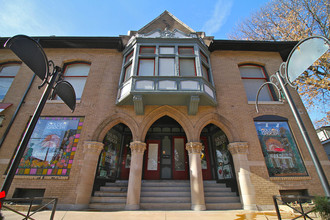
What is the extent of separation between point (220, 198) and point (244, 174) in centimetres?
148

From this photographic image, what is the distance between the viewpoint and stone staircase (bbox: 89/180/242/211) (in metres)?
6.34

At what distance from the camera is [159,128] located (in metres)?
10.2

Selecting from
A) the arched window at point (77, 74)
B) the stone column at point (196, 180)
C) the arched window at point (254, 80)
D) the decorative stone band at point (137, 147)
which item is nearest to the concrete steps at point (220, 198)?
the stone column at point (196, 180)

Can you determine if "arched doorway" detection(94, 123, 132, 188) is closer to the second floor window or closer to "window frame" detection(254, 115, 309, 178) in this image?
the second floor window

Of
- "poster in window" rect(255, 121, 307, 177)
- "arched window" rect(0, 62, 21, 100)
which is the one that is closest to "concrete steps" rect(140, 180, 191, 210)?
"poster in window" rect(255, 121, 307, 177)

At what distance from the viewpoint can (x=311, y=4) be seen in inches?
400

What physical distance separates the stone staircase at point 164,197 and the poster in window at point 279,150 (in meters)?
2.30

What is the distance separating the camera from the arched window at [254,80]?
30.2 ft

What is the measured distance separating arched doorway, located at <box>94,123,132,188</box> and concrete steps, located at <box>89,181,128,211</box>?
1.82 feet

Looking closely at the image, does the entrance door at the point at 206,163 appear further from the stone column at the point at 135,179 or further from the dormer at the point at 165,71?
the stone column at the point at 135,179

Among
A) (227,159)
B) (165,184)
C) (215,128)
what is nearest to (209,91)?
(215,128)

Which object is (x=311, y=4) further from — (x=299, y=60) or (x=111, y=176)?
(x=111, y=176)

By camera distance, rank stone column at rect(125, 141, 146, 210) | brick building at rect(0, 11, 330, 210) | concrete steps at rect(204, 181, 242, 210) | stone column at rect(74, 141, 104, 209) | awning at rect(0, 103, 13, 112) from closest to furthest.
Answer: stone column at rect(125, 141, 146, 210) → stone column at rect(74, 141, 104, 209) → concrete steps at rect(204, 181, 242, 210) → brick building at rect(0, 11, 330, 210) → awning at rect(0, 103, 13, 112)

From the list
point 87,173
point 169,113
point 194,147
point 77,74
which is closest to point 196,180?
point 194,147
